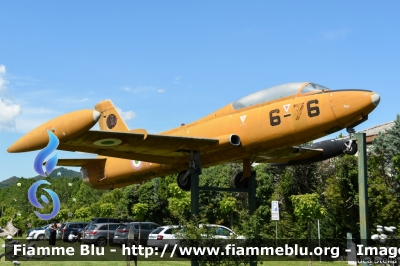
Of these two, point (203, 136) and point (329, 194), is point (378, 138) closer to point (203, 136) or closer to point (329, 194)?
point (329, 194)

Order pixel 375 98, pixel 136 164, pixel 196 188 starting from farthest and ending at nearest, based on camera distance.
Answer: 1. pixel 136 164
2. pixel 196 188
3. pixel 375 98

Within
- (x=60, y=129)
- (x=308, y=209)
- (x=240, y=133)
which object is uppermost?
(x=240, y=133)

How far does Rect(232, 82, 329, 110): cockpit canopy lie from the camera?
48.3 ft

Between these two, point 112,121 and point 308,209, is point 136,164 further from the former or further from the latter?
point 308,209

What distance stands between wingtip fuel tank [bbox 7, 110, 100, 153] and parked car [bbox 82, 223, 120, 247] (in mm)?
16869

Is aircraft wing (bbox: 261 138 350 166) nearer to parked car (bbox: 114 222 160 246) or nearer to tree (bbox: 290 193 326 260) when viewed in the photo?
tree (bbox: 290 193 326 260)

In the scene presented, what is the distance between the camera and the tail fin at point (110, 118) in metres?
20.9

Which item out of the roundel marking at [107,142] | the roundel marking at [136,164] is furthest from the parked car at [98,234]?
the roundel marking at [107,142]

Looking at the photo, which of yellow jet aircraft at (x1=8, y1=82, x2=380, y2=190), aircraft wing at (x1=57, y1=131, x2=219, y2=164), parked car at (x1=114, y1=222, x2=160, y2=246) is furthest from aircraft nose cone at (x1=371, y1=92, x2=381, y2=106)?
parked car at (x1=114, y1=222, x2=160, y2=246)

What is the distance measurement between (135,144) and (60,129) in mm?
3313

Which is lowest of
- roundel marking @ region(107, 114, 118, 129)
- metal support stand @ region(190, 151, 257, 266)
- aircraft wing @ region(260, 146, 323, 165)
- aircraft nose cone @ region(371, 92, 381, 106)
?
metal support stand @ region(190, 151, 257, 266)

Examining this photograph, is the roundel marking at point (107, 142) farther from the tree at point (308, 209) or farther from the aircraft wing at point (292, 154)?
the tree at point (308, 209)

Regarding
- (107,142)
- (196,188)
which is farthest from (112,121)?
(196,188)

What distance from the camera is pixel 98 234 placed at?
2925 centimetres
